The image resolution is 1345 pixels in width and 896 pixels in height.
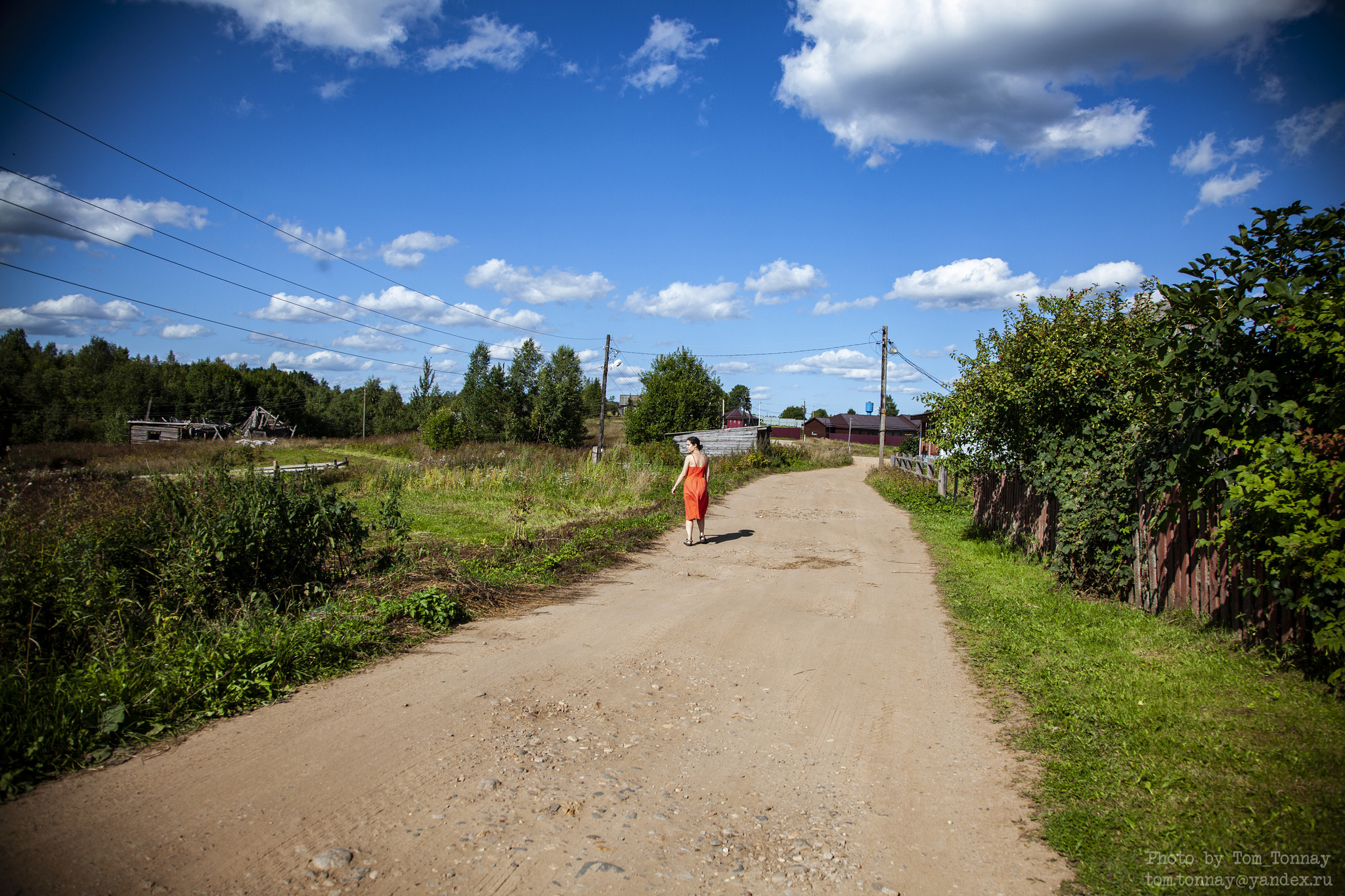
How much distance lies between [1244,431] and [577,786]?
517 cm

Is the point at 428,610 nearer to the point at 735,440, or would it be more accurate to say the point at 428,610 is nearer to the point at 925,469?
the point at 925,469

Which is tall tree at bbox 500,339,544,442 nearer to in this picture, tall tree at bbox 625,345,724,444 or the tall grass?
tall tree at bbox 625,345,724,444

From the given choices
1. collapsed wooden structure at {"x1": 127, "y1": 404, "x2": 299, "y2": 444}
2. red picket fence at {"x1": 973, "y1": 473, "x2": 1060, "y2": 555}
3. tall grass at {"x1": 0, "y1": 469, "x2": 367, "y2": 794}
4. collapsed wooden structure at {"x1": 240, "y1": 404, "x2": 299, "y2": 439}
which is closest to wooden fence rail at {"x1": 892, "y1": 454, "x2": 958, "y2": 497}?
red picket fence at {"x1": 973, "y1": 473, "x2": 1060, "y2": 555}

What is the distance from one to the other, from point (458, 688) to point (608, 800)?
1798 mm

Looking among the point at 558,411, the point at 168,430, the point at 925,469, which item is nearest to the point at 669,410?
the point at 558,411

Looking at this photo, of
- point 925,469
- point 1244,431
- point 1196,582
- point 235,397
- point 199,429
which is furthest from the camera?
point 235,397

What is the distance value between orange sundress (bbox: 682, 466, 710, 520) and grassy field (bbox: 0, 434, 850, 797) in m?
1.35

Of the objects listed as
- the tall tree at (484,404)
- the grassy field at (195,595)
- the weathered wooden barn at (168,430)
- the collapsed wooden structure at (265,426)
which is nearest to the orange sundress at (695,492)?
the grassy field at (195,595)

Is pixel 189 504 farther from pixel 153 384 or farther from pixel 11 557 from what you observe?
pixel 153 384

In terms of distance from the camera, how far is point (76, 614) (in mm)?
4711

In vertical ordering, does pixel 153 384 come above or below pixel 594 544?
above

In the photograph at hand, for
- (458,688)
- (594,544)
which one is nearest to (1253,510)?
(458,688)

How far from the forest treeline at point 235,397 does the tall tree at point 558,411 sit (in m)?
0.09

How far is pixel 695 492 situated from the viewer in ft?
37.7
